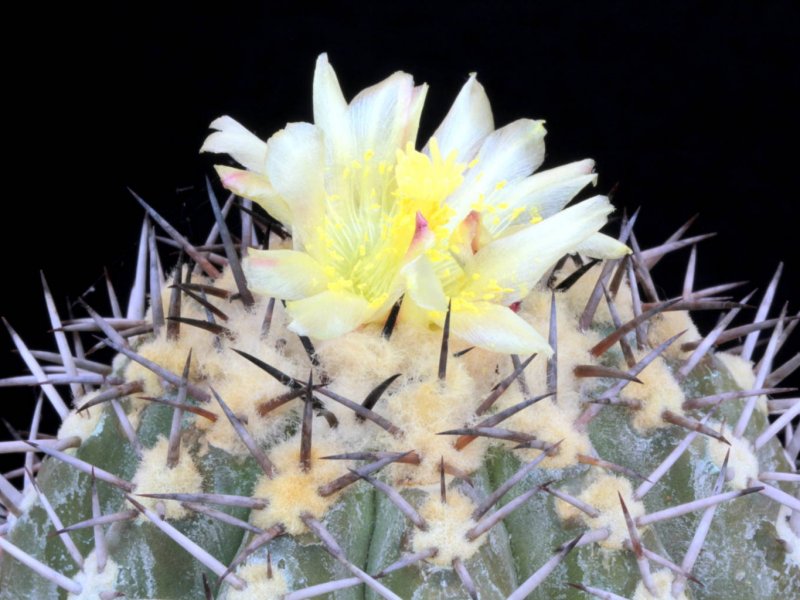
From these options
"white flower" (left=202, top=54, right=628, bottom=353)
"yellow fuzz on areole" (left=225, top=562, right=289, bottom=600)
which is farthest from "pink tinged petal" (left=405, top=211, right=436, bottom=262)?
"yellow fuzz on areole" (left=225, top=562, right=289, bottom=600)

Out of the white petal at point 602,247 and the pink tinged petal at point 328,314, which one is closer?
the pink tinged petal at point 328,314

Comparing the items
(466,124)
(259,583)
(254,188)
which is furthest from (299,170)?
(259,583)

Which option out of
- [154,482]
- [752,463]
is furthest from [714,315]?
[154,482]

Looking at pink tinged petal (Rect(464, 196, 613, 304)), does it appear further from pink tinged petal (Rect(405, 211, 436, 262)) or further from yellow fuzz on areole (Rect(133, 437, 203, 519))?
yellow fuzz on areole (Rect(133, 437, 203, 519))

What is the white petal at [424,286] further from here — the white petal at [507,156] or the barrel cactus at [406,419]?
the white petal at [507,156]

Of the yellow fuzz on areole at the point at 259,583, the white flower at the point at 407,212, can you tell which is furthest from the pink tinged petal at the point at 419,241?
the yellow fuzz on areole at the point at 259,583

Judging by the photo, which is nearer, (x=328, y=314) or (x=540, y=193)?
(x=328, y=314)

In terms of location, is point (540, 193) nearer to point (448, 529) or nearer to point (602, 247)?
point (602, 247)
